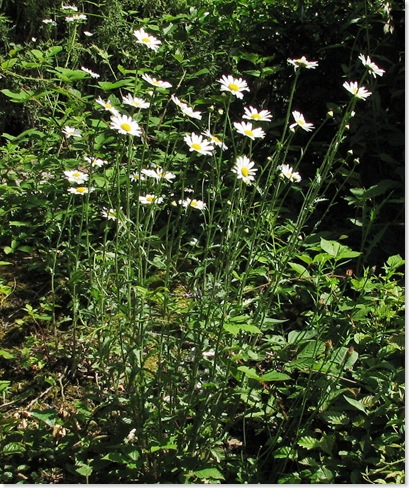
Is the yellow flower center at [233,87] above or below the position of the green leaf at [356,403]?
above

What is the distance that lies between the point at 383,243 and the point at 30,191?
1.67 m

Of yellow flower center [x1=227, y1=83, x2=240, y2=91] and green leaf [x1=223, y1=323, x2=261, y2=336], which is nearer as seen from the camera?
green leaf [x1=223, y1=323, x2=261, y2=336]

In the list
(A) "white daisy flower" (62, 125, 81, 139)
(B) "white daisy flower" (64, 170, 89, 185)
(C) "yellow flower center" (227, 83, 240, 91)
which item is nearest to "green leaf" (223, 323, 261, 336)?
(C) "yellow flower center" (227, 83, 240, 91)

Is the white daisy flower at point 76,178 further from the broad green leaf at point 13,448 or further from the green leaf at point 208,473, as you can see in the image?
the green leaf at point 208,473

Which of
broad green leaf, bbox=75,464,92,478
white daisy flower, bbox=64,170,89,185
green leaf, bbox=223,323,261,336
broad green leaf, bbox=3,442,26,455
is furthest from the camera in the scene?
white daisy flower, bbox=64,170,89,185

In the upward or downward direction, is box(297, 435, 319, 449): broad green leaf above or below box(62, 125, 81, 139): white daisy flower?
below

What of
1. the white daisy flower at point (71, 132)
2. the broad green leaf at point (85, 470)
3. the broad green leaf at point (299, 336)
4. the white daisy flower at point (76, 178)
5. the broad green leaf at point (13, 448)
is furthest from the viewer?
the white daisy flower at point (71, 132)

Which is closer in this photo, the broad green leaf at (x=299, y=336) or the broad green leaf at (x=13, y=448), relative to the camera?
the broad green leaf at (x=13, y=448)

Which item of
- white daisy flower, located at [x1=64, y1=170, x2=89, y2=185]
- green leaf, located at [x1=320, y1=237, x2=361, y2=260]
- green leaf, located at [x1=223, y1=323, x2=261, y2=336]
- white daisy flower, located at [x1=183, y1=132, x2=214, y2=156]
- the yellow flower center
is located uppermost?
the yellow flower center

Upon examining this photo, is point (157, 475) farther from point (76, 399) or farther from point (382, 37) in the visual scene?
point (382, 37)

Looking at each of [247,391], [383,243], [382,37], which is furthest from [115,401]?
[382,37]

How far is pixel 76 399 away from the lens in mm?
2328

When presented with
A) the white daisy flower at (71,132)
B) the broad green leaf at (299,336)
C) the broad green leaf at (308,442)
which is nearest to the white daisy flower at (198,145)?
the broad green leaf at (299,336)

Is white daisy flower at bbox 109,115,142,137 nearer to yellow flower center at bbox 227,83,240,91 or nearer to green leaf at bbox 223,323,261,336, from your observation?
yellow flower center at bbox 227,83,240,91
